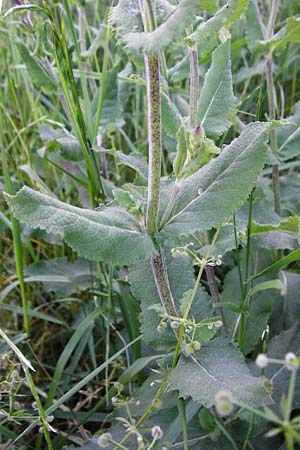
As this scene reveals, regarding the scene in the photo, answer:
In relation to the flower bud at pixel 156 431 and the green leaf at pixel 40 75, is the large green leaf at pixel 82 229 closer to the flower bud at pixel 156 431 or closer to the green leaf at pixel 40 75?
the flower bud at pixel 156 431

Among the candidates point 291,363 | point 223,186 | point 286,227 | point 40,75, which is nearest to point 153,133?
point 223,186

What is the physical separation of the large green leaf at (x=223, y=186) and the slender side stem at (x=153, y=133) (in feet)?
0.13

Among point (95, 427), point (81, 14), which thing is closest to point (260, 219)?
point (95, 427)

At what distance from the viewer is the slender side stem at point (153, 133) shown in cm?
94

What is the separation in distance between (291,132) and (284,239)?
0.43 meters

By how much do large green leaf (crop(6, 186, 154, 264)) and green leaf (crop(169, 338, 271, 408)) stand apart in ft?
0.80

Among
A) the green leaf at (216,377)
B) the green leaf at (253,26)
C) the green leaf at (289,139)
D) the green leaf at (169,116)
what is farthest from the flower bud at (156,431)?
the green leaf at (253,26)

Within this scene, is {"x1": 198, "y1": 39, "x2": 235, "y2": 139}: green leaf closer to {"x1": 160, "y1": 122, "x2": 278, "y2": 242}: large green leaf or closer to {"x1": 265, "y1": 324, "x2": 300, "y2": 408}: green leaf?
{"x1": 160, "y1": 122, "x2": 278, "y2": 242}: large green leaf

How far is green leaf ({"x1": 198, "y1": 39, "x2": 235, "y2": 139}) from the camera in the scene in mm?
1294

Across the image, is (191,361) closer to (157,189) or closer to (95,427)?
(157,189)

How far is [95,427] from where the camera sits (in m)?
1.47

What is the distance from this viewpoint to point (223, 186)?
107cm

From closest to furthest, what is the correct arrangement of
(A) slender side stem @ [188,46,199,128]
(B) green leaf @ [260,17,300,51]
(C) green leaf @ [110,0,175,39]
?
A: (C) green leaf @ [110,0,175,39] → (A) slender side stem @ [188,46,199,128] → (B) green leaf @ [260,17,300,51]

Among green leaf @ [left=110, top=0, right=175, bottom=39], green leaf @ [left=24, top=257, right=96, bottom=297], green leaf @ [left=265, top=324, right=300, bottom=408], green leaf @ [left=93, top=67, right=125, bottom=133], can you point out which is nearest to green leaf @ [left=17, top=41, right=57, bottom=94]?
green leaf @ [left=93, top=67, right=125, bottom=133]
